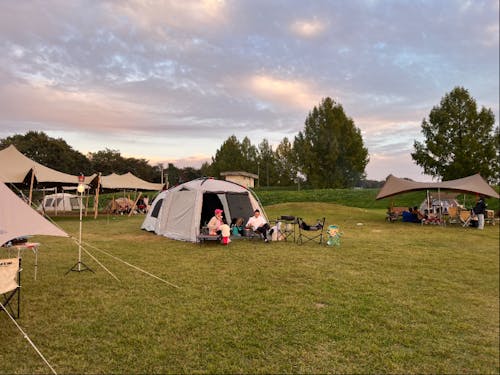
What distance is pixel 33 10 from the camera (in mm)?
6680

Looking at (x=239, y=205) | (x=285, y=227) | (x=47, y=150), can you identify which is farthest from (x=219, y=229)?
(x=47, y=150)

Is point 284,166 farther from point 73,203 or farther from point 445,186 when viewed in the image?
point 445,186

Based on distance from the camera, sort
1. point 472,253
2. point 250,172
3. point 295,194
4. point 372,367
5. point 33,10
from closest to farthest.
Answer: point 372,367 → point 33,10 → point 472,253 → point 295,194 → point 250,172

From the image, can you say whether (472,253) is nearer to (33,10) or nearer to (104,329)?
(104,329)

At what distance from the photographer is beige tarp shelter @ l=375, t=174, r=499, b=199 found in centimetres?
1567

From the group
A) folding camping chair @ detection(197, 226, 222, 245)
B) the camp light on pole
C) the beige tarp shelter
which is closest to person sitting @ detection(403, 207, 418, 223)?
the beige tarp shelter

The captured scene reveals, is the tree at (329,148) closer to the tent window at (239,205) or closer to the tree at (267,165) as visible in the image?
the tree at (267,165)

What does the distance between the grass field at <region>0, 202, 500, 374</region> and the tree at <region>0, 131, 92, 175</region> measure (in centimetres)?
3974

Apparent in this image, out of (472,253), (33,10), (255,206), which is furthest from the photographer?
(255,206)

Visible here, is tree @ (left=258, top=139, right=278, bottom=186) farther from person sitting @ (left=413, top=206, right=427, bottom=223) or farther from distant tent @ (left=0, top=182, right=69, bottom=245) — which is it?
distant tent @ (left=0, top=182, right=69, bottom=245)

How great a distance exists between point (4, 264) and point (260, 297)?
3.35m

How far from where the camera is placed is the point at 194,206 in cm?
1044

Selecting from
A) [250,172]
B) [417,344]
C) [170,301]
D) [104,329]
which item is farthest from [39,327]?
[250,172]

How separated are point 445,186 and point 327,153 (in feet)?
71.9
